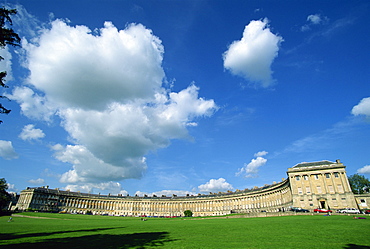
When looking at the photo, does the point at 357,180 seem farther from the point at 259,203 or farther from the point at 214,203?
the point at 214,203

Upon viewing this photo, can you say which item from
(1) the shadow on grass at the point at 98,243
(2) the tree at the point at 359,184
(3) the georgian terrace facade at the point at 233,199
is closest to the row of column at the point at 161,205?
(3) the georgian terrace facade at the point at 233,199

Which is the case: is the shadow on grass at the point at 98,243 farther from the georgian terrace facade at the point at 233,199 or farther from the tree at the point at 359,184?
the tree at the point at 359,184

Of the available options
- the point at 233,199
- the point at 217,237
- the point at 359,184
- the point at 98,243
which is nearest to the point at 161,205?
the point at 233,199

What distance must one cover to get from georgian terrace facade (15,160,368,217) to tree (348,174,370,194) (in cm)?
2622

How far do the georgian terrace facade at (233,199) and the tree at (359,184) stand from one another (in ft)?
86.0

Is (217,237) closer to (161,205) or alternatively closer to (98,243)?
→ (98,243)

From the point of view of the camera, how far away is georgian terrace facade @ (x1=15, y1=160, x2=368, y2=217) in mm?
53688

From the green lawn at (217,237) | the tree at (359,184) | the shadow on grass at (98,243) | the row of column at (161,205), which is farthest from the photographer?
the row of column at (161,205)

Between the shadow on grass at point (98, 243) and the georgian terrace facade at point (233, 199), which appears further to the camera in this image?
the georgian terrace facade at point (233, 199)

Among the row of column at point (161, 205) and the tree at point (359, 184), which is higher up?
the tree at point (359, 184)

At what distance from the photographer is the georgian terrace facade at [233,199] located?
53688mm

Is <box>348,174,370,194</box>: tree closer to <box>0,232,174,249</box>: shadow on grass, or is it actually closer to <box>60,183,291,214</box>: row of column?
<box>60,183,291,214</box>: row of column

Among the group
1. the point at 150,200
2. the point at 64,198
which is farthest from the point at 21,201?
the point at 150,200

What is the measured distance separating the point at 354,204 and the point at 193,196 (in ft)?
265
